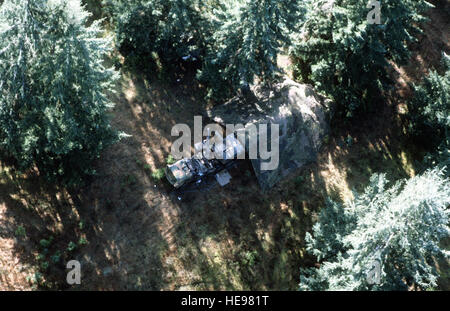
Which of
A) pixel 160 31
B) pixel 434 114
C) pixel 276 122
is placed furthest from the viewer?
pixel 276 122

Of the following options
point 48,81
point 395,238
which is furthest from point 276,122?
point 48,81

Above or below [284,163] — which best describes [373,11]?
above

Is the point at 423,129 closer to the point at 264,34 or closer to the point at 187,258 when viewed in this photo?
the point at 264,34

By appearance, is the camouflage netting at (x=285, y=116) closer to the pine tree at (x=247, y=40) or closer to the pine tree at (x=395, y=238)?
the pine tree at (x=247, y=40)

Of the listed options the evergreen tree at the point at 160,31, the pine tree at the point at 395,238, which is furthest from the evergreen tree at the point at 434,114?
the evergreen tree at the point at 160,31

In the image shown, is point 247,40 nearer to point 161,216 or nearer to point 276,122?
point 276,122

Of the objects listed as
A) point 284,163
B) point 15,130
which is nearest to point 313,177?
point 284,163
